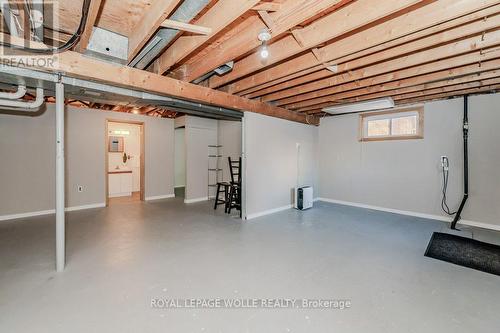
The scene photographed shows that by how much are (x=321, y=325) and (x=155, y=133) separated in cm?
601

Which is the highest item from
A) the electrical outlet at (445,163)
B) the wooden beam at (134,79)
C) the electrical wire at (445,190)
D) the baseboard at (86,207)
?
the wooden beam at (134,79)

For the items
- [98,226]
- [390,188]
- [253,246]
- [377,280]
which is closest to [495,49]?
[377,280]

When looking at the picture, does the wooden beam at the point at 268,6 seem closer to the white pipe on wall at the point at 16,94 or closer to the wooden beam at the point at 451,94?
the white pipe on wall at the point at 16,94

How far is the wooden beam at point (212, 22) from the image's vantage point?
1746 mm

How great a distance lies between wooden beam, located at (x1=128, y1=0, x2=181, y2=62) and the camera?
170 cm

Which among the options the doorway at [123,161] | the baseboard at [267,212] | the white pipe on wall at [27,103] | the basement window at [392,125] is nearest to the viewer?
the white pipe on wall at [27,103]

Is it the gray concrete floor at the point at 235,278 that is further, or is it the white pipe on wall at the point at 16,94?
the white pipe on wall at the point at 16,94

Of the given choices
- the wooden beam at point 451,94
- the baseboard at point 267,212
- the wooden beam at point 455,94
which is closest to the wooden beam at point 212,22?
the baseboard at point 267,212

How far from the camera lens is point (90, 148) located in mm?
5250

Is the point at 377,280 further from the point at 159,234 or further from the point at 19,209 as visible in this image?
→ the point at 19,209

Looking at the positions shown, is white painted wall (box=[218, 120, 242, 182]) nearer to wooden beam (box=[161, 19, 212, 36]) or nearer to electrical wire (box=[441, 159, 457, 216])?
wooden beam (box=[161, 19, 212, 36])

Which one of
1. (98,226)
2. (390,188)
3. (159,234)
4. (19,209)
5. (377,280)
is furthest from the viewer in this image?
(390,188)

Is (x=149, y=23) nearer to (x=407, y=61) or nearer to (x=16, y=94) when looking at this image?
(x=16, y=94)

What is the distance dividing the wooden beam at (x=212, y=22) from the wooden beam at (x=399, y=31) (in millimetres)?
1251
